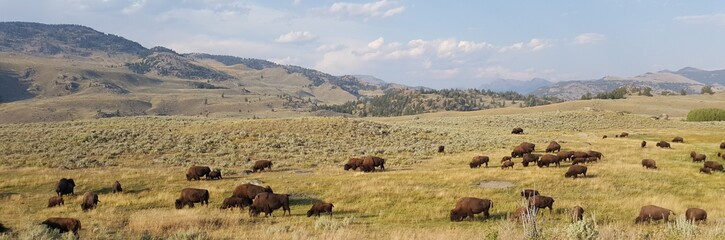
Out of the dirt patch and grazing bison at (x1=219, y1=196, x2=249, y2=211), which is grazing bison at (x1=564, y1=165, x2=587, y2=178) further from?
grazing bison at (x1=219, y1=196, x2=249, y2=211)

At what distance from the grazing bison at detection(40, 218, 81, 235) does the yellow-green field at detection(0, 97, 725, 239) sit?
15.0 inches

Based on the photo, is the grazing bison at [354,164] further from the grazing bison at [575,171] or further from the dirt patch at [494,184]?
the grazing bison at [575,171]

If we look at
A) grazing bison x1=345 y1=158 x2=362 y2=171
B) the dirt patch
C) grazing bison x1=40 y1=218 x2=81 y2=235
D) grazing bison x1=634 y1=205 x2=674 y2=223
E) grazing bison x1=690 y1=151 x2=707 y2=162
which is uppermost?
grazing bison x1=634 y1=205 x2=674 y2=223

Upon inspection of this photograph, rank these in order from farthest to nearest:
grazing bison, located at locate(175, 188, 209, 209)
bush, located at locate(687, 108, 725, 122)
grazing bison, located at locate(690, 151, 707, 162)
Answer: bush, located at locate(687, 108, 725, 122), grazing bison, located at locate(690, 151, 707, 162), grazing bison, located at locate(175, 188, 209, 209)

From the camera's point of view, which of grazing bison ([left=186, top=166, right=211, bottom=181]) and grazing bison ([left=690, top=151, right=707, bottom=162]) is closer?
grazing bison ([left=186, top=166, right=211, bottom=181])

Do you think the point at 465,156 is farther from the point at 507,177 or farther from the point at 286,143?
the point at 286,143

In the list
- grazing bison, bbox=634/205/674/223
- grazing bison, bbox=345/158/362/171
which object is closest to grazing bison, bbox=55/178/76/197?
grazing bison, bbox=345/158/362/171

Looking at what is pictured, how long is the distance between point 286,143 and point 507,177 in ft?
88.6

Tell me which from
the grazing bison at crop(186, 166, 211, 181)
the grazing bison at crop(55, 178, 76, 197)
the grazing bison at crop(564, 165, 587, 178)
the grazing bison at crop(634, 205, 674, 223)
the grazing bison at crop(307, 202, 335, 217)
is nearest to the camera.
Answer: the grazing bison at crop(634, 205, 674, 223)

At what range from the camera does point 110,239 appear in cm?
1190

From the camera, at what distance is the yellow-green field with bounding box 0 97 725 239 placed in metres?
13.2

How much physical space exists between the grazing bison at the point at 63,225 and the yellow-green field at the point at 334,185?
Answer: 0.38 m

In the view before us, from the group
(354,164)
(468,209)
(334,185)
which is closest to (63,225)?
(468,209)

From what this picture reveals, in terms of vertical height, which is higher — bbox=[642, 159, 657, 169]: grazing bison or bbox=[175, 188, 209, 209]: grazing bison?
bbox=[642, 159, 657, 169]: grazing bison
